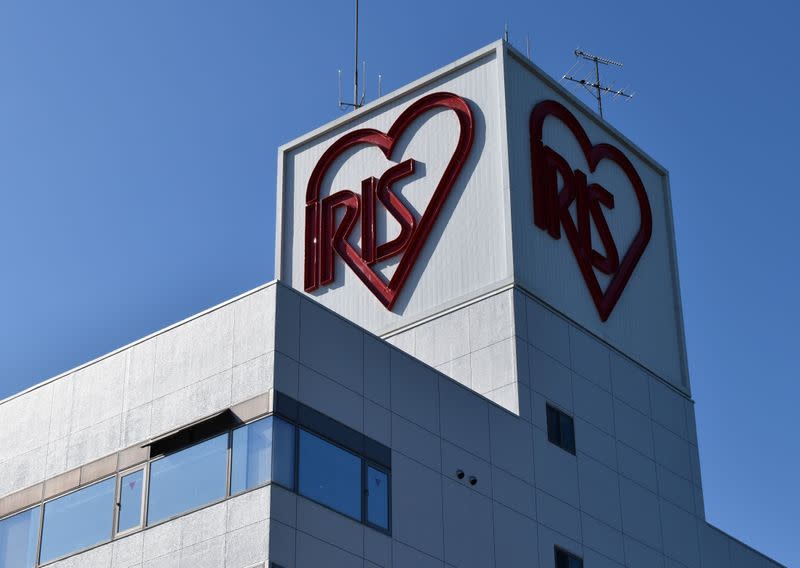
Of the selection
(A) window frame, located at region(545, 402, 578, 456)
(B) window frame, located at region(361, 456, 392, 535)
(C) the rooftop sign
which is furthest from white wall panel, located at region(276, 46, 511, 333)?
(B) window frame, located at region(361, 456, 392, 535)

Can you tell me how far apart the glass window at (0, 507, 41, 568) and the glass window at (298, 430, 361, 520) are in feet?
29.0

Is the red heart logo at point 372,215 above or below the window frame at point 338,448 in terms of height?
above

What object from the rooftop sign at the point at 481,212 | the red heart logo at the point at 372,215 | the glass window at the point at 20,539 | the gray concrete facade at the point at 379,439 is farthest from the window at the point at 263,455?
the red heart logo at the point at 372,215

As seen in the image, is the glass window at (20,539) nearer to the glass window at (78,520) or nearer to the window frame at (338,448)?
the glass window at (78,520)

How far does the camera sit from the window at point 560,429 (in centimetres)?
4975

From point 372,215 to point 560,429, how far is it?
11452 millimetres

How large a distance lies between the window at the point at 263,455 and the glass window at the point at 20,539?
7.60 m

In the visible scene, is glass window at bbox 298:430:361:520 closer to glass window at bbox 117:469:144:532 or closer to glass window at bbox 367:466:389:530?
glass window at bbox 367:466:389:530

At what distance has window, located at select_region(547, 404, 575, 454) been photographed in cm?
4975

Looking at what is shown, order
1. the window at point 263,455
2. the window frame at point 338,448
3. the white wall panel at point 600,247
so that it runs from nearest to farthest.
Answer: the window at point 263,455
the window frame at point 338,448
the white wall panel at point 600,247

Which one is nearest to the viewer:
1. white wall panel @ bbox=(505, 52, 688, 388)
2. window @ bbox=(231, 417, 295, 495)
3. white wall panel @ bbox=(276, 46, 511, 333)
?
window @ bbox=(231, 417, 295, 495)

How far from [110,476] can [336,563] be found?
7251 mm

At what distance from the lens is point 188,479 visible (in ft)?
135

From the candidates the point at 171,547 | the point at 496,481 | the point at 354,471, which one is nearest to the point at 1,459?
the point at 171,547
